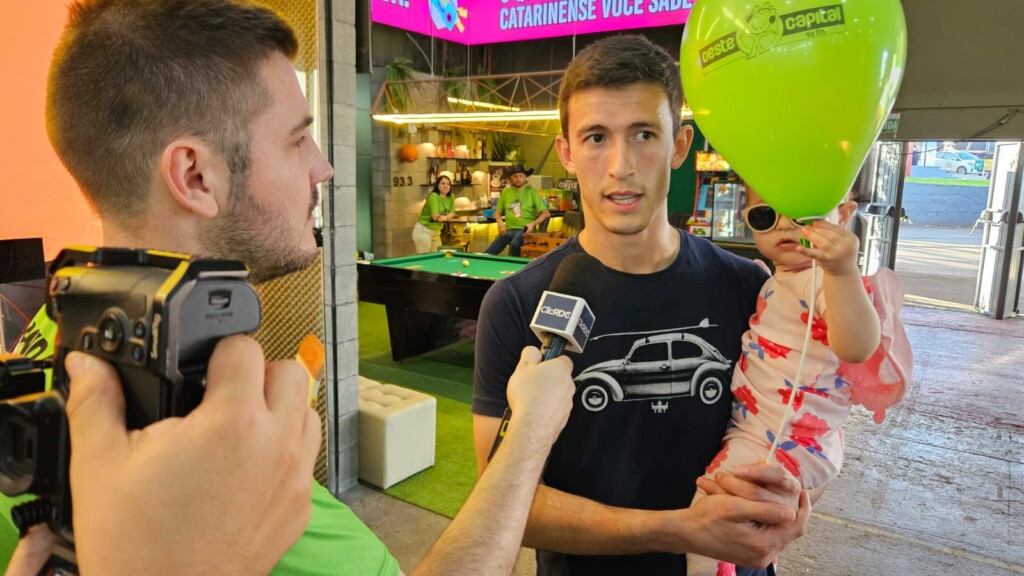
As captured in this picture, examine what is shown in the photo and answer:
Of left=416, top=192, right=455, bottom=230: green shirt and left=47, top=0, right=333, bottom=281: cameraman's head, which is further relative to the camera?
left=416, top=192, right=455, bottom=230: green shirt

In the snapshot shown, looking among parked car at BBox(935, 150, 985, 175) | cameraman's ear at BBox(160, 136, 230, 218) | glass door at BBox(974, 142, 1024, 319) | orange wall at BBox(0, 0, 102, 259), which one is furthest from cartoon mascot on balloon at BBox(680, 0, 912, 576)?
parked car at BBox(935, 150, 985, 175)

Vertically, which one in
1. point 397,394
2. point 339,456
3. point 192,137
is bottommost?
point 339,456

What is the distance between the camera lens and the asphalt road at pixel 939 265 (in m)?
9.55

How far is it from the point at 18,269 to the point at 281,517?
2503 mm

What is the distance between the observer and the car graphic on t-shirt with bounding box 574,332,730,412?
1434mm

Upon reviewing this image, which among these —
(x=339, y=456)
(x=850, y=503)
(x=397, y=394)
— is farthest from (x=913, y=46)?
(x=339, y=456)

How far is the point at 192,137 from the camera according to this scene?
84 centimetres

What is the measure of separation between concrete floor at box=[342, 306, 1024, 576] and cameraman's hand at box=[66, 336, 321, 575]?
2.82 metres

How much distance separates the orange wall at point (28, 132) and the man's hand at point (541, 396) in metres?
2.16

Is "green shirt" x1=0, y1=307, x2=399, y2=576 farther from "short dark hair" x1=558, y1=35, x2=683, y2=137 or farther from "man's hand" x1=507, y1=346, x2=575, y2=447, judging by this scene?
A: "short dark hair" x1=558, y1=35, x2=683, y2=137

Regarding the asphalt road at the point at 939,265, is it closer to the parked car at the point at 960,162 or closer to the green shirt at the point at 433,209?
the parked car at the point at 960,162

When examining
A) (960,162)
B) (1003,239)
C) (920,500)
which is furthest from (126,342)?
(960,162)

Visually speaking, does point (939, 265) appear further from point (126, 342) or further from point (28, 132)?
point (126, 342)

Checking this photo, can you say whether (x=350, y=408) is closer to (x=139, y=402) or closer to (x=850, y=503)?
(x=850, y=503)
